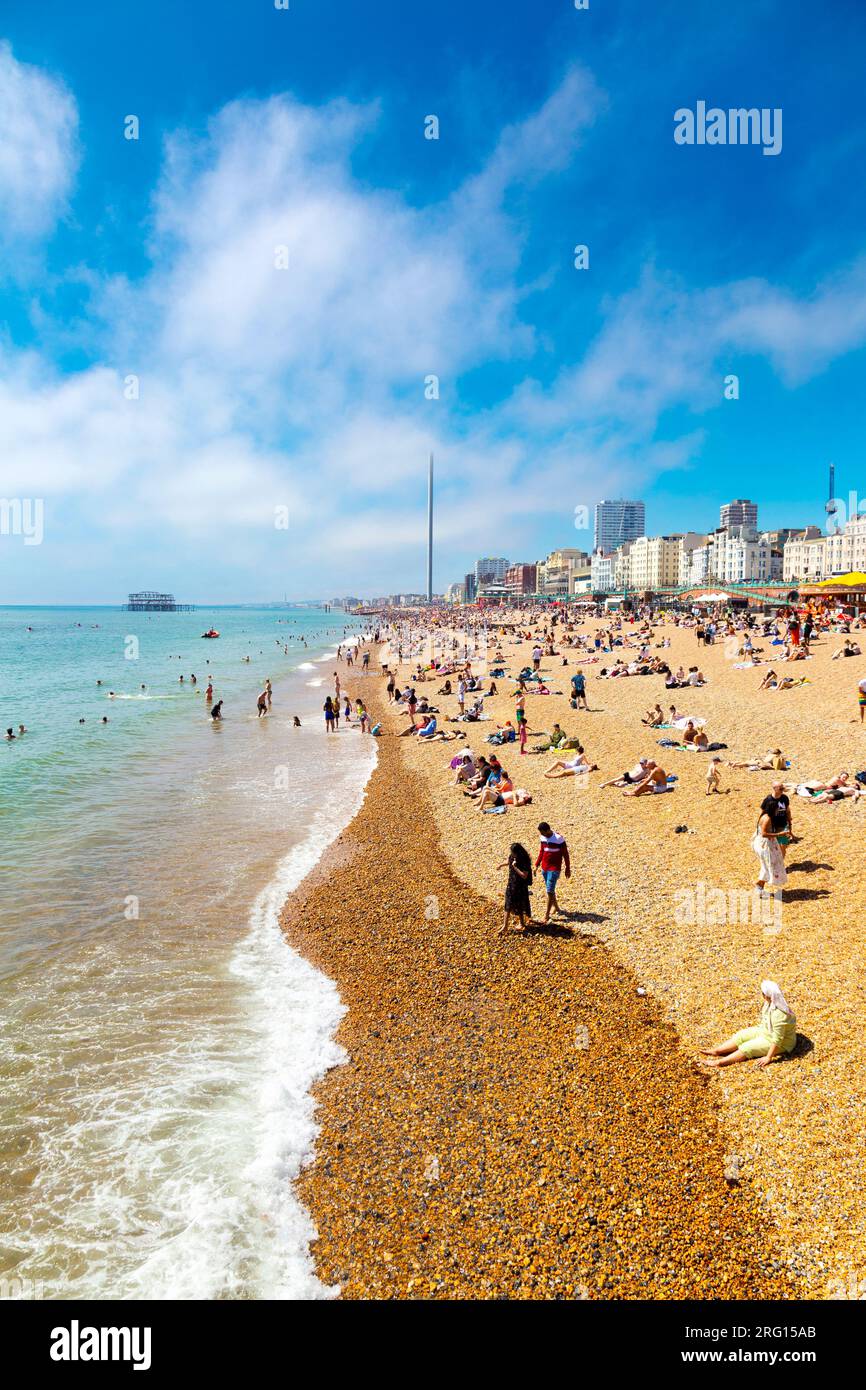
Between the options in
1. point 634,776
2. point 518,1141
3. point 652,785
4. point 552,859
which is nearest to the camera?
point 518,1141

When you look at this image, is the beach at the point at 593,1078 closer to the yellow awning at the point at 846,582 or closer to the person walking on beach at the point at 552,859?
the person walking on beach at the point at 552,859

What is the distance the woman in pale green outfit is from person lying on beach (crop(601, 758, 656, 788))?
9.11m

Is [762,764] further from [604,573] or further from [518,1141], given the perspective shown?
[604,573]

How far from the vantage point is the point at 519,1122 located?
5754 mm

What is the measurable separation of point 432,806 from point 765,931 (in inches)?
373

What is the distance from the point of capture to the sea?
5230 mm

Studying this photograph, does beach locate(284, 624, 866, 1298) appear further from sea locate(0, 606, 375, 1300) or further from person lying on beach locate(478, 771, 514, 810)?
person lying on beach locate(478, 771, 514, 810)


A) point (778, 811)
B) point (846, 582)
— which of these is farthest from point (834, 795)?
point (846, 582)

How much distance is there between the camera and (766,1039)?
6.10 meters

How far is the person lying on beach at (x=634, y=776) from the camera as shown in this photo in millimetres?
15203

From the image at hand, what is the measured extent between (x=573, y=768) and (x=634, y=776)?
2190 millimetres

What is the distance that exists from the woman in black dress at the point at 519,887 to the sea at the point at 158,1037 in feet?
9.54
